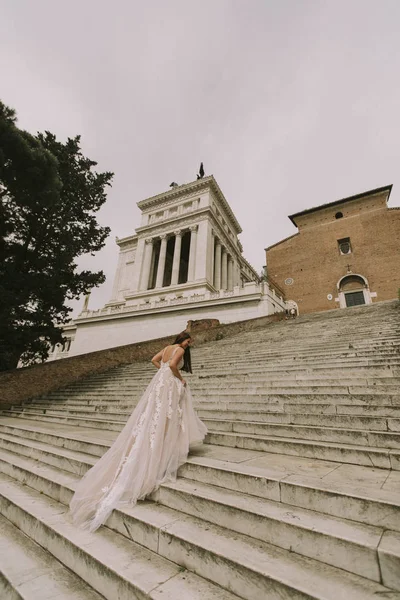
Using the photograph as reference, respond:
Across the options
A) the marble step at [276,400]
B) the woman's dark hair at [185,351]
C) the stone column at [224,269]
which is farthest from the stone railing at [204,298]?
the woman's dark hair at [185,351]

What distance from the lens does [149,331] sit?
2358cm

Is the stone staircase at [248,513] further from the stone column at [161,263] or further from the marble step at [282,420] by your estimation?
the stone column at [161,263]

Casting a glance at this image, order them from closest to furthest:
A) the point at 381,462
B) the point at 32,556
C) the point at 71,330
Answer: the point at 32,556, the point at 381,462, the point at 71,330

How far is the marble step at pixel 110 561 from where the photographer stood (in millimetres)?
1896

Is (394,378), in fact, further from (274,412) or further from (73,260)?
(73,260)

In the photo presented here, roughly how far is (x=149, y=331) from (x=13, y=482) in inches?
763

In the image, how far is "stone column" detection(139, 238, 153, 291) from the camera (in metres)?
33.8

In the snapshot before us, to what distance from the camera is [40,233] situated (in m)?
13.5

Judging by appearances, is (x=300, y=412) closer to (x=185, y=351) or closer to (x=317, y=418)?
(x=317, y=418)

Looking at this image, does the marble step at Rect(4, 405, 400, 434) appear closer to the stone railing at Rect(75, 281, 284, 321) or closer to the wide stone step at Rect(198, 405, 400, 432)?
the wide stone step at Rect(198, 405, 400, 432)

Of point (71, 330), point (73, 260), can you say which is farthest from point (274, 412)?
point (71, 330)

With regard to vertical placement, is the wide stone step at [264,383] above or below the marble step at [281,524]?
above

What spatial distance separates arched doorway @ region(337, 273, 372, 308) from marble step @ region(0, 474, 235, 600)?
2480 centimetres

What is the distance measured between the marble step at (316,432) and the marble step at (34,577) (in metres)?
2.84
